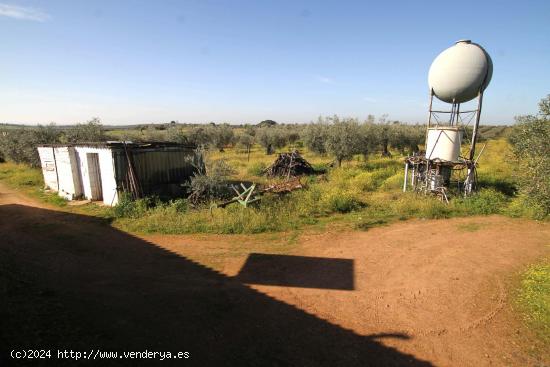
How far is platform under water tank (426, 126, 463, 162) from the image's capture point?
13938 mm

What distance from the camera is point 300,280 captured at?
7.07 metres

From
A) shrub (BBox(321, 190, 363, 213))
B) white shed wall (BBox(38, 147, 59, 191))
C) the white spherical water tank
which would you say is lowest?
shrub (BBox(321, 190, 363, 213))

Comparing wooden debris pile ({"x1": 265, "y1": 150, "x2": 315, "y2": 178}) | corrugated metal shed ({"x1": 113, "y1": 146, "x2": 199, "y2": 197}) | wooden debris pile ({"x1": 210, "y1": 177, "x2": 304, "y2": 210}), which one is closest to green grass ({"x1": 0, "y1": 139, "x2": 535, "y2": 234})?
wooden debris pile ({"x1": 210, "y1": 177, "x2": 304, "y2": 210})

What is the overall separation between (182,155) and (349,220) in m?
9.70

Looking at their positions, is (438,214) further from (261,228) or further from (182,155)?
(182,155)

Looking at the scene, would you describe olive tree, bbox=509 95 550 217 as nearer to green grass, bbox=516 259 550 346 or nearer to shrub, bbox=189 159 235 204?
green grass, bbox=516 259 550 346

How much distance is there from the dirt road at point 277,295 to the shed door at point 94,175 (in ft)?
13.5

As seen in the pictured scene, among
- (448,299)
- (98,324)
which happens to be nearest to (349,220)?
(448,299)

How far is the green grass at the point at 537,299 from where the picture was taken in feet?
17.3

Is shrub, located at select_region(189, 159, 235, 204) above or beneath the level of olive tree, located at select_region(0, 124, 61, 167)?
beneath

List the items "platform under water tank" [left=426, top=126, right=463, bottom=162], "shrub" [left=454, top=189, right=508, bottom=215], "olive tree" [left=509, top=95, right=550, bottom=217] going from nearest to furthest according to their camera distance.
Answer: "olive tree" [left=509, top=95, right=550, bottom=217], "shrub" [left=454, top=189, right=508, bottom=215], "platform under water tank" [left=426, top=126, right=463, bottom=162]

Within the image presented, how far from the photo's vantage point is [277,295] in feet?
21.0

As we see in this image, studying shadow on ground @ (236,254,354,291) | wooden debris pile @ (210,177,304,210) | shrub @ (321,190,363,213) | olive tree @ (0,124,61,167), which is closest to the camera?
shadow on ground @ (236,254,354,291)

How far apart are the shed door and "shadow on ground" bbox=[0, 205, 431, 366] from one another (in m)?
6.17
